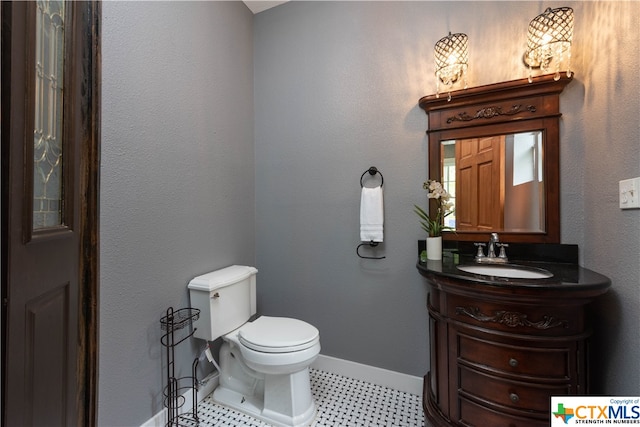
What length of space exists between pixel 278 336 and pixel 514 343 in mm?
1128

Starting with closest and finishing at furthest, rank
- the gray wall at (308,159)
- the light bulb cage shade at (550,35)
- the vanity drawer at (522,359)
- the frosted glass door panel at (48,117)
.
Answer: the frosted glass door panel at (48,117), the vanity drawer at (522,359), the gray wall at (308,159), the light bulb cage shade at (550,35)

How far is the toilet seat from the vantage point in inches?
57.3

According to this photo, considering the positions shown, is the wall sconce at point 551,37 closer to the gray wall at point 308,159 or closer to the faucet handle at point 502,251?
the gray wall at point 308,159

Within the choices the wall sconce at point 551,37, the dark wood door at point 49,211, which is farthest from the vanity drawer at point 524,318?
the dark wood door at point 49,211

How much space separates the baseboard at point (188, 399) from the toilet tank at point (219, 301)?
397 millimetres

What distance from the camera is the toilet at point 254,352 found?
147 centimetres

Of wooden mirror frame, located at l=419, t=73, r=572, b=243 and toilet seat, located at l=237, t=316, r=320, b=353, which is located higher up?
wooden mirror frame, located at l=419, t=73, r=572, b=243

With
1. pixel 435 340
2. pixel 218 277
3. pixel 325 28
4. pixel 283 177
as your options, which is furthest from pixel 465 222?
pixel 325 28

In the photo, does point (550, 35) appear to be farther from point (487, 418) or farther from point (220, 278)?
point (220, 278)

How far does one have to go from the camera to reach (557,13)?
1421 mm

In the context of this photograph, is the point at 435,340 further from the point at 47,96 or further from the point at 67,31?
the point at 67,31

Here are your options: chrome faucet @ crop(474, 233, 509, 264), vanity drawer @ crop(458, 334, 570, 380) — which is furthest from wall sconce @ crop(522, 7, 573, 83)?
vanity drawer @ crop(458, 334, 570, 380)

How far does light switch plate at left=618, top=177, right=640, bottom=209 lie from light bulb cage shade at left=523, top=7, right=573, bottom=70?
2.52 feet

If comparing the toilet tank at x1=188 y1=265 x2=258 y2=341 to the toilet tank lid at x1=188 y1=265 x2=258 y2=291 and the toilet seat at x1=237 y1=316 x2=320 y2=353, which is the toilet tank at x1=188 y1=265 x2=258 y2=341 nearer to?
the toilet tank lid at x1=188 y1=265 x2=258 y2=291
